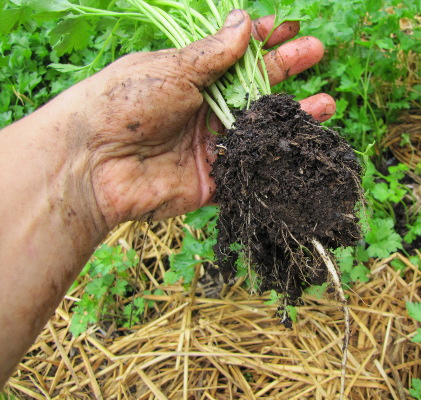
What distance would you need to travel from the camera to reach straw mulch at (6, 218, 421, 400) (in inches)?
86.0

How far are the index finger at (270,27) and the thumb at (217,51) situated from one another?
47 centimetres

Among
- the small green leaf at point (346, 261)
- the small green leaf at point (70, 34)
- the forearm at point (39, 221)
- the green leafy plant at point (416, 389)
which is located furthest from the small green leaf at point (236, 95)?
the green leafy plant at point (416, 389)

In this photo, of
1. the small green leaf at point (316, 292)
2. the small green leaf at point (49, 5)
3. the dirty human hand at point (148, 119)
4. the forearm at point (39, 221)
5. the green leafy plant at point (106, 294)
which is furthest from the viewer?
the green leafy plant at point (106, 294)

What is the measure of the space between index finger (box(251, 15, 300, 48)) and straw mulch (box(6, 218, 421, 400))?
1.76m

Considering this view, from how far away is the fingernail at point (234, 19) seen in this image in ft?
6.64

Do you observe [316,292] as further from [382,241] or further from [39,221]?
[39,221]

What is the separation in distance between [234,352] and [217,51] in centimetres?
184

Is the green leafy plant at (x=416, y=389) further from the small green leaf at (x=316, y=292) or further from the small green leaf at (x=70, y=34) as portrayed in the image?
the small green leaf at (x=70, y=34)

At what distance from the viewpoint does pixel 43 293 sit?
5.52ft

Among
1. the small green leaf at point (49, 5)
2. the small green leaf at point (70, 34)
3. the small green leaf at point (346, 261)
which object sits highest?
the small green leaf at point (49, 5)

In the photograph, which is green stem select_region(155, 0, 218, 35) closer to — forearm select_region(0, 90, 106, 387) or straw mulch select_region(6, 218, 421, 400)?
forearm select_region(0, 90, 106, 387)

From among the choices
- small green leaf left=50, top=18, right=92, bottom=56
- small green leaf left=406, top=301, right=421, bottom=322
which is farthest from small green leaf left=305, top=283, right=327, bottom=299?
small green leaf left=50, top=18, right=92, bottom=56

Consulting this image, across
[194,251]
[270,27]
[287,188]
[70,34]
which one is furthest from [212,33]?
[194,251]

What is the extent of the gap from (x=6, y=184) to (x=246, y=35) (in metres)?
1.48
